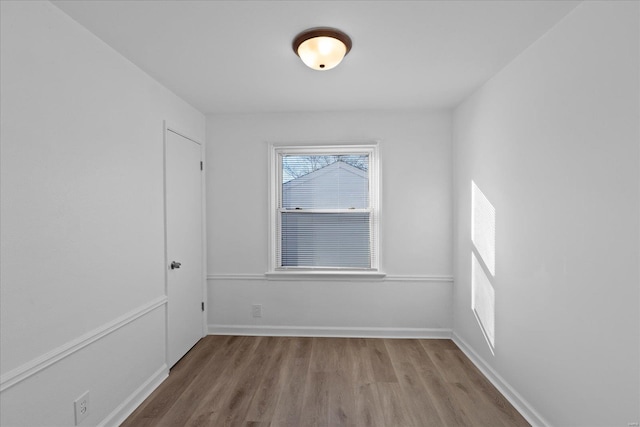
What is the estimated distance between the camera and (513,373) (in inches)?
85.9

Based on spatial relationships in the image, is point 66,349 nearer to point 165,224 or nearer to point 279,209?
point 165,224

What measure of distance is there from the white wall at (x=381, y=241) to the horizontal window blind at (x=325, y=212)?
0.21m

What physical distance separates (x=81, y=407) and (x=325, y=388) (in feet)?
5.09

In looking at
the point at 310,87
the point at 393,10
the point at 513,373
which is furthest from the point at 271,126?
the point at 513,373

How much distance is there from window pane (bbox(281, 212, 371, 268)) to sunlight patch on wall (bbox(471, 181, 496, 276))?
43.1 inches

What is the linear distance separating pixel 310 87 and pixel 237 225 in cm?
168

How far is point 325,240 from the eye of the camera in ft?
11.4

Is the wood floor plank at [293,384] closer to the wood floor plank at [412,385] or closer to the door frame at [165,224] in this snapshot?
the wood floor plank at [412,385]

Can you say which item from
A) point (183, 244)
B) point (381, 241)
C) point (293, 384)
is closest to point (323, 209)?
point (381, 241)

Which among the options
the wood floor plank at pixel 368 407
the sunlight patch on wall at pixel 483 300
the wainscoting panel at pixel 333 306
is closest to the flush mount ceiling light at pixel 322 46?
the sunlight patch on wall at pixel 483 300

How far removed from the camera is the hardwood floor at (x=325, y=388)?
6.65 ft

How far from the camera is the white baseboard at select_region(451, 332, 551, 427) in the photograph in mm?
1931

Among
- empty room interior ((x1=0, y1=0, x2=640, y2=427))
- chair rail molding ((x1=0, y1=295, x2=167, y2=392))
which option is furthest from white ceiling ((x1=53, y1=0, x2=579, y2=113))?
chair rail molding ((x1=0, y1=295, x2=167, y2=392))

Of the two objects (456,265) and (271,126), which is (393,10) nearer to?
(271,126)
